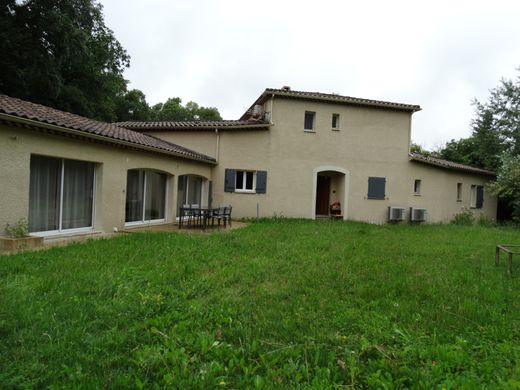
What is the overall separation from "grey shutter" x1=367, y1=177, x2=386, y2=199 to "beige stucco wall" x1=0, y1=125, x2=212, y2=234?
27.4 ft

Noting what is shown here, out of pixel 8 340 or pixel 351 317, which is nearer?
pixel 8 340

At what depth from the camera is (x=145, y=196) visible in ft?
36.8

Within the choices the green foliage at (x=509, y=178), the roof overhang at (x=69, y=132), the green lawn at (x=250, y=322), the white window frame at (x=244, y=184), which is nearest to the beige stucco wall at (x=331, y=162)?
the white window frame at (x=244, y=184)

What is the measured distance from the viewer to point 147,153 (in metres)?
10.7

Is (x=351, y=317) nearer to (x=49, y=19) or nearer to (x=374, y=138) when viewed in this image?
(x=374, y=138)

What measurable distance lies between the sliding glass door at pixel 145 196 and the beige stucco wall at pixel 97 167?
1.03 feet

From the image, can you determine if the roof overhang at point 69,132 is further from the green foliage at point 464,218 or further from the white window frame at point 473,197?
the white window frame at point 473,197

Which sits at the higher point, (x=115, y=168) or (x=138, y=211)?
(x=115, y=168)

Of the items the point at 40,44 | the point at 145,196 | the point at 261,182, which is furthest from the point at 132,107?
the point at 145,196

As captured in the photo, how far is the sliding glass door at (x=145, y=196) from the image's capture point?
34.7ft

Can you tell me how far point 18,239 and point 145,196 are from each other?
4.96 metres

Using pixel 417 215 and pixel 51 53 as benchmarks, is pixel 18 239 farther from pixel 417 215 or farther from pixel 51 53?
pixel 51 53

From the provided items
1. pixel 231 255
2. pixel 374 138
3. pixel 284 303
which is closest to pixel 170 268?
→ pixel 231 255

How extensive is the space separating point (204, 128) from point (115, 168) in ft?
20.5
